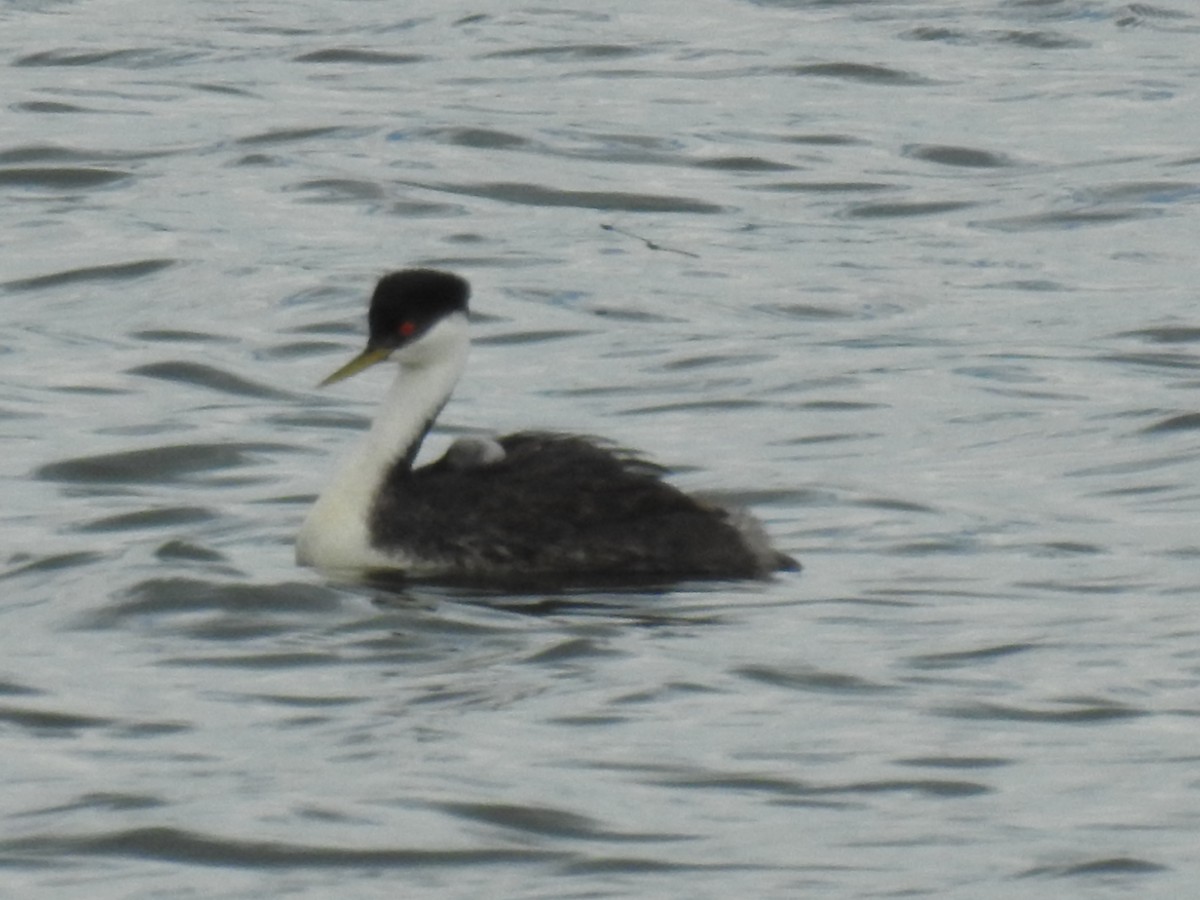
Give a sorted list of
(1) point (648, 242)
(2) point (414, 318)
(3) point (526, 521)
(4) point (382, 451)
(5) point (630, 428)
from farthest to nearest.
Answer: (1) point (648, 242)
(5) point (630, 428)
(2) point (414, 318)
(4) point (382, 451)
(3) point (526, 521)

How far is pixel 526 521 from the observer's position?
1097 cm

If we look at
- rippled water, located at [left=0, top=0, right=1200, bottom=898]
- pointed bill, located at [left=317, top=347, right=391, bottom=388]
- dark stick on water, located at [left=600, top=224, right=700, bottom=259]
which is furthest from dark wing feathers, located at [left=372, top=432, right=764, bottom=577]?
dark stick on water, located at [left=600, top=224, right=700, bottom=259]

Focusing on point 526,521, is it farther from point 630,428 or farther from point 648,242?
point 648,242

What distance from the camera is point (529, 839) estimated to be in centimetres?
812

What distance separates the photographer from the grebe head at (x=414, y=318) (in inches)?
447

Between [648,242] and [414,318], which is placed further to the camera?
[648,242]

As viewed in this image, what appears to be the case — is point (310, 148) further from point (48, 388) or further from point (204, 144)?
point (48, 388)

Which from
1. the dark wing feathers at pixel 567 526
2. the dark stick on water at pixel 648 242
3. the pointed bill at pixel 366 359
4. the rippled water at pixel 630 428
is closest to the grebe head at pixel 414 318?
the pointed bill at pixel 366 359

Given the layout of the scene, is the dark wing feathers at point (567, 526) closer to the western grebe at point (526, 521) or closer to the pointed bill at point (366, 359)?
the western grebe at point (526, 521)

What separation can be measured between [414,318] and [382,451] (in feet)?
Result: 1.49

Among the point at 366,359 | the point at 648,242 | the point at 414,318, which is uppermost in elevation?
the point at 414,318

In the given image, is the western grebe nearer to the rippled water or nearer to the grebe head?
the grebe head

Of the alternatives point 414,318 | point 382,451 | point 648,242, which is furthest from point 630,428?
point 648,242

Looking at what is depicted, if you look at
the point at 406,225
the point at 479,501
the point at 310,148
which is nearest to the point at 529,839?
the point at 479,501
